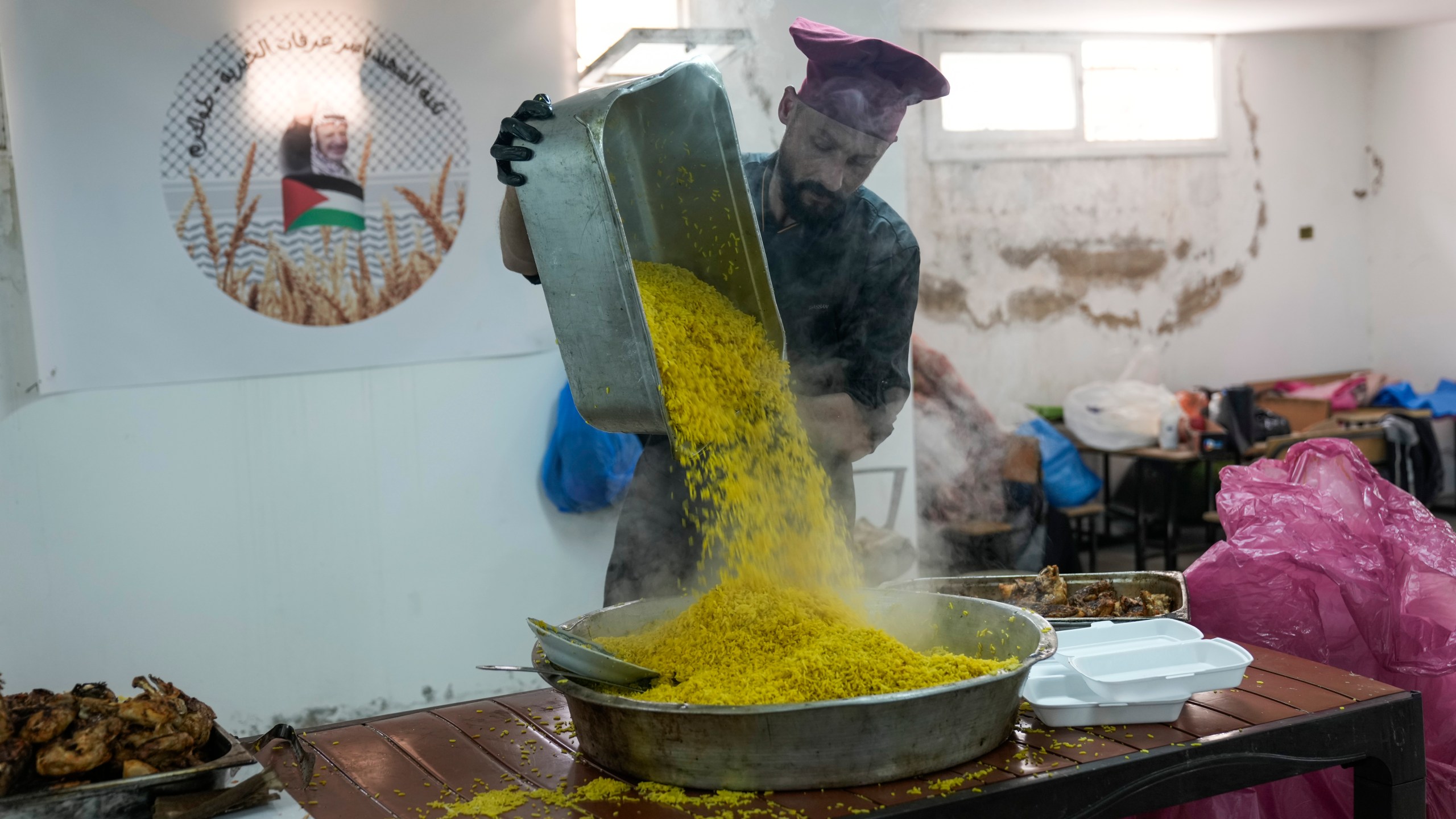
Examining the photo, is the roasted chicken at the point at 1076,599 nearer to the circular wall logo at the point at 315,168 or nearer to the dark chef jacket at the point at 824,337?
the dark chef jacket at the point at 824,337

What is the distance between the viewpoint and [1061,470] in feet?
15.6

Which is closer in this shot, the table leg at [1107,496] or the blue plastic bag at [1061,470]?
the blue plastic bag at [1061,470]

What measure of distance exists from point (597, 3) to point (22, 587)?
2.32m

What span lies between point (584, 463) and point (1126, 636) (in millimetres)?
1714

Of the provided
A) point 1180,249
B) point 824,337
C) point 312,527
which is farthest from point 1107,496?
point 312,527

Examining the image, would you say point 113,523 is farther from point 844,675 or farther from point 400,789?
point 844,675

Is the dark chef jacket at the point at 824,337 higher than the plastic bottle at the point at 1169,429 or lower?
higher

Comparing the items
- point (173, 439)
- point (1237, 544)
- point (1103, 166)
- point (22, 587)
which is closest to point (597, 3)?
point (173, 439)

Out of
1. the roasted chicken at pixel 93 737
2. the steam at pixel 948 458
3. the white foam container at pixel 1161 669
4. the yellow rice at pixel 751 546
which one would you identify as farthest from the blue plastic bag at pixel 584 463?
the roasted chicken at pixel 93 737

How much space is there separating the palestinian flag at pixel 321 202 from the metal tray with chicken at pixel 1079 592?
1.77 metres

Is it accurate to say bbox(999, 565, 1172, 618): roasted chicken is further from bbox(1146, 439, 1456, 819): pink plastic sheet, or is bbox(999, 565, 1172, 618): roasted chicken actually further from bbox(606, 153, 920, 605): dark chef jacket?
bbox(606, 153, 920, 605): dark chef jacket

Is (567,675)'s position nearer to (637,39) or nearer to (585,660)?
(585,660)

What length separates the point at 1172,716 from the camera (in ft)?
4.59

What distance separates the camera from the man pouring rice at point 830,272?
6.06 ft
